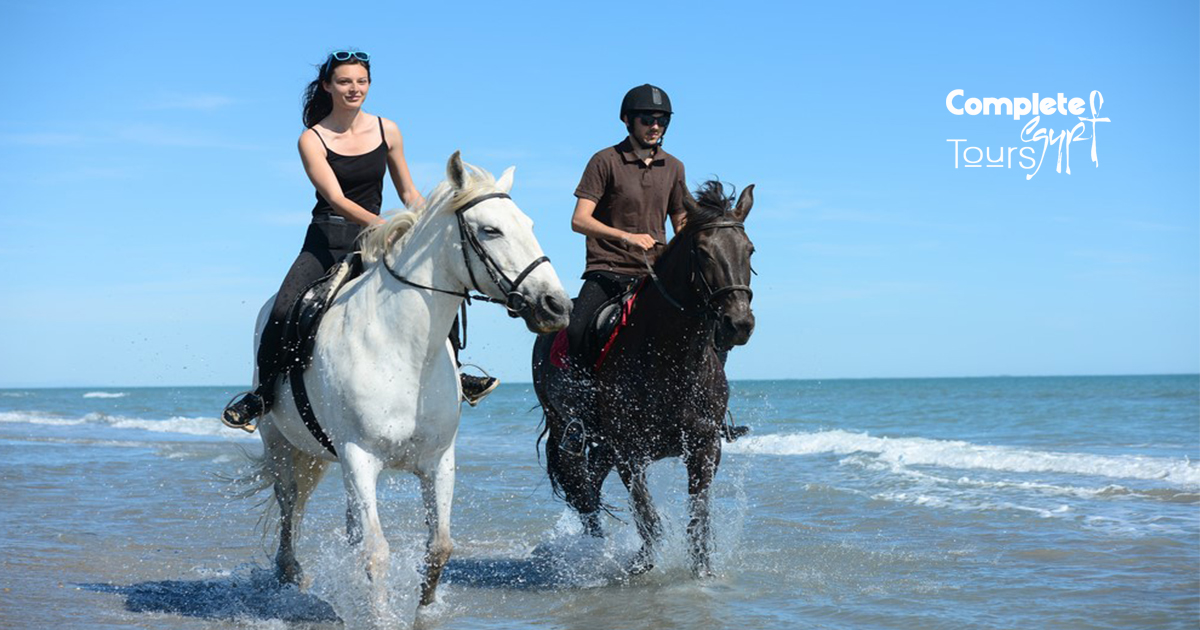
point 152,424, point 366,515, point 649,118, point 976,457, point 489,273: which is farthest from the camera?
point 152,424

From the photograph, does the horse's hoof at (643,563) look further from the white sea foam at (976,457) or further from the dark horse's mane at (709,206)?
the white sea foam at (976,457)

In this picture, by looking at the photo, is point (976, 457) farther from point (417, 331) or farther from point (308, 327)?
point (417, 331)

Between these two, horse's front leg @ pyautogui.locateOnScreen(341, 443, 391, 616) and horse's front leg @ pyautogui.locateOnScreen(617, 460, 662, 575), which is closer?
horse's front leg @ pyautogui.locateOnScreen(341, 443, 391, 616)

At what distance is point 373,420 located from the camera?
5.08m

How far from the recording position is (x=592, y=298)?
7.16 meters

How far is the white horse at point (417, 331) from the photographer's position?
16.0 feet

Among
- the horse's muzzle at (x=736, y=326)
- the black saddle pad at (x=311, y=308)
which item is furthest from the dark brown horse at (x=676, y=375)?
the black saddle pad at (x=311, y=308)

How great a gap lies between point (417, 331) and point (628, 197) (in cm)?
239

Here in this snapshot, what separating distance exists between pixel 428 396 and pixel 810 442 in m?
17.9

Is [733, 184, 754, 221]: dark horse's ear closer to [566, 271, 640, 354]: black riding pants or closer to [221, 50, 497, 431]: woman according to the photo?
[566, 271, 640, 354]: black riding pants

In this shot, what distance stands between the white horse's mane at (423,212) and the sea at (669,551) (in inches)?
57.2

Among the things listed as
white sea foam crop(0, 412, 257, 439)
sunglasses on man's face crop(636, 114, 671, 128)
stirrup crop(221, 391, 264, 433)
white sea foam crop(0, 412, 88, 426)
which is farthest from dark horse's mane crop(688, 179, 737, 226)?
white sea foam crop(0, 412, 88, 426)

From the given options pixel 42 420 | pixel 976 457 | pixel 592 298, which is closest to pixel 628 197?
pixel 592 298

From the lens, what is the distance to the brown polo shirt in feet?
23.4
